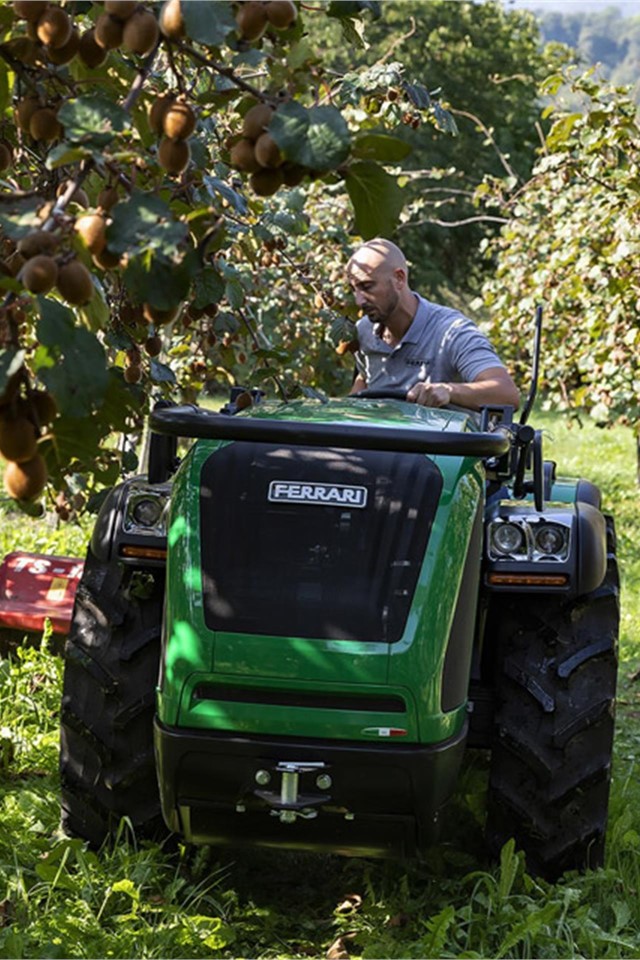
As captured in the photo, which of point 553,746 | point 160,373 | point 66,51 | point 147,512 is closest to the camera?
point 66,51

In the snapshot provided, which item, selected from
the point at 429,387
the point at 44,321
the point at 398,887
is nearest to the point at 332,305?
the point at 429,387

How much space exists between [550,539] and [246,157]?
1885 millimetres

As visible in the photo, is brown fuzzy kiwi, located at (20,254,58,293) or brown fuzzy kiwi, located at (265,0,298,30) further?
brown fuzzy kiwi, located at (265,0,298,30)

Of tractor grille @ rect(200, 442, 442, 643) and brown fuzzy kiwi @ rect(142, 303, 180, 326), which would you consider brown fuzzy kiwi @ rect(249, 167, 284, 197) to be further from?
tractor grille @ rect(200, 442, 442, 643)

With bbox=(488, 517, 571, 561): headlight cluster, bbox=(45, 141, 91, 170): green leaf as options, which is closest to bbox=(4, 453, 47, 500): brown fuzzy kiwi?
bbox=(45, 141, 91, 170): green leaf

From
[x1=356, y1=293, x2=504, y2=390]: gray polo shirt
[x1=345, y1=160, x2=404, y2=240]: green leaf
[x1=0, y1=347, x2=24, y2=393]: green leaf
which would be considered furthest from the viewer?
[x1=356, y1=293, x2=504, y2=390]: gray polo shirt

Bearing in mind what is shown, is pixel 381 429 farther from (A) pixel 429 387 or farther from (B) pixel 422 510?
(A) pixel 429 387

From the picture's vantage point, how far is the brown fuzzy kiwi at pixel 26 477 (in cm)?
180

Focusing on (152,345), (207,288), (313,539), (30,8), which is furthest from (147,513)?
(30,8)

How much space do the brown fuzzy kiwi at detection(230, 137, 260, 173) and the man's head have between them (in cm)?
283

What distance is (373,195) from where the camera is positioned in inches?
81.7

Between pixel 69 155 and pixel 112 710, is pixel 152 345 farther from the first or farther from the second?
pixel 69 155

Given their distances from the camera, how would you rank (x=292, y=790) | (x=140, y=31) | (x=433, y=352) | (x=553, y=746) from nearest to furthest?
(x=140, y=31) → (x=292, y=790) → (x=553, y=746) → (x=433, y=352)

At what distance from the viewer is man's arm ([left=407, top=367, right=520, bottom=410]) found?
4.23m
